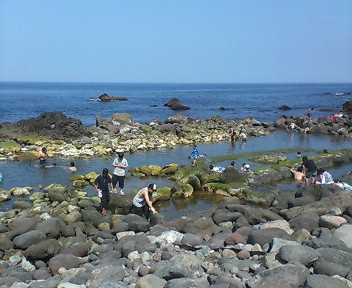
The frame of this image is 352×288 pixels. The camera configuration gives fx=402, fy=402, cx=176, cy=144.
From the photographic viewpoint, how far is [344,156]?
30125 mm

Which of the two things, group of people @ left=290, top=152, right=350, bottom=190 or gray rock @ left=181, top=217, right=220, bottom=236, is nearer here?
gray rock @ left=181, top=217, right=220, bottom=236

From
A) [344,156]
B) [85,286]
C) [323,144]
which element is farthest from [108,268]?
[323,144]

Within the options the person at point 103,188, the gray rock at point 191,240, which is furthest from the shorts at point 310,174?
the gray rock at point 191,240

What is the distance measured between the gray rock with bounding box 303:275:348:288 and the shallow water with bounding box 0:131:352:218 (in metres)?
9.36

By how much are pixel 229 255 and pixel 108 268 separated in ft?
11.0

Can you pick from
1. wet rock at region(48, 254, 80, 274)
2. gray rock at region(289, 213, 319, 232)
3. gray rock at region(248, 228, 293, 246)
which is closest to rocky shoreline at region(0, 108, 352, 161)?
wet rock at region(48, 254, 80, 274)

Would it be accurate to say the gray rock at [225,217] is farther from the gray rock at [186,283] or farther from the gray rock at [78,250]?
the gray rock at [186,283]

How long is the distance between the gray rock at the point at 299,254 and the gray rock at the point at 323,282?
0.97 meters

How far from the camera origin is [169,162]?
1168 inches

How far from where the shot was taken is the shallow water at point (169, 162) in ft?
65.3

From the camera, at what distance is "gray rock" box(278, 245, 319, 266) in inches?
396

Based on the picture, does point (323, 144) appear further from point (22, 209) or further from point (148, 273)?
point (148, 273)

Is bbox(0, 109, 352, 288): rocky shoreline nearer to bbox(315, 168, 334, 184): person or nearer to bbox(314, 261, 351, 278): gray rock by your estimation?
bbox(314, 261, 351, 278): gray rock

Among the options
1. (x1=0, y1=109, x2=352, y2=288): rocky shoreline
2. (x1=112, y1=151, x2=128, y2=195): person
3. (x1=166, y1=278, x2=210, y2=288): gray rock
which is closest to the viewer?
(x1=166, y1=278, x2=210, y2=288): gray rock
